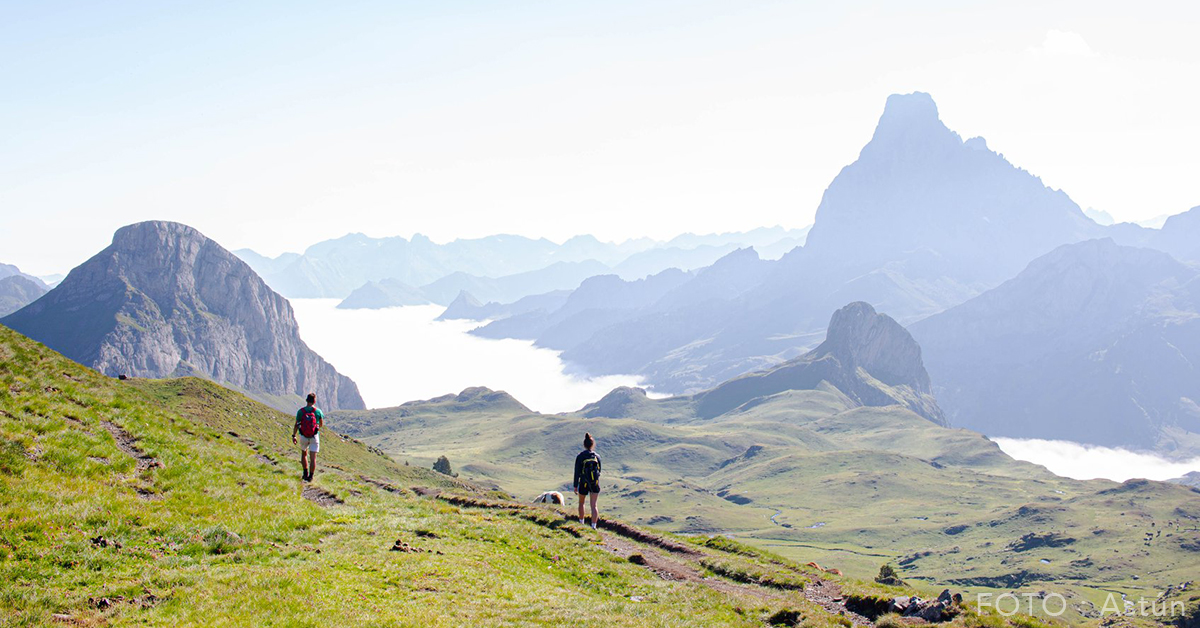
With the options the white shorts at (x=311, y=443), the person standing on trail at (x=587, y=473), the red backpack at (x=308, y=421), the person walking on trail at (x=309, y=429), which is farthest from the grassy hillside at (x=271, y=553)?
the red backpack at (x=308, y=421)

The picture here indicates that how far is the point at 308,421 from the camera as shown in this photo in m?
39.3

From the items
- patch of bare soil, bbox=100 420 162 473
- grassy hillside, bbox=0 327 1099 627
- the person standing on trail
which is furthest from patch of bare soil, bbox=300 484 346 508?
the person standing on trail

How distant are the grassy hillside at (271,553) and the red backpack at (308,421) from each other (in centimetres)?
289

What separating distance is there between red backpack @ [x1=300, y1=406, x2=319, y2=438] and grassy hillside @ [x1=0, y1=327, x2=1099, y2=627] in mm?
2885

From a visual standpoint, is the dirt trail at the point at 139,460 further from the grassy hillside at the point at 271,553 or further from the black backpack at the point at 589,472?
the black backpack at the point at 589,472

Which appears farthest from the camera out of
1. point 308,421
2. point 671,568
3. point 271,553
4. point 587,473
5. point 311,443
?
point 311,443

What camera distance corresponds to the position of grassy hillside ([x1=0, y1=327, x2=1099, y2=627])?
19.8m

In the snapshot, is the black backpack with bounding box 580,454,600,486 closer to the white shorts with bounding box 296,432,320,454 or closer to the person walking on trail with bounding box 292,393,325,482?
the person walking on trail with bounding box 292,393,325,482

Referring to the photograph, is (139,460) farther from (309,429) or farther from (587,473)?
(587,473)

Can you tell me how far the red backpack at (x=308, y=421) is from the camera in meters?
39.2

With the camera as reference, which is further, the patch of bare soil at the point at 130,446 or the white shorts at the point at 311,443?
the white shorts at the point at 311,443

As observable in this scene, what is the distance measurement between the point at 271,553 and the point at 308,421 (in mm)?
15365

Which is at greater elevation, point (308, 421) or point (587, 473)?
point (308, 421)

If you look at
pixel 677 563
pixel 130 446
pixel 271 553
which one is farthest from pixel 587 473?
pixel 130 446
